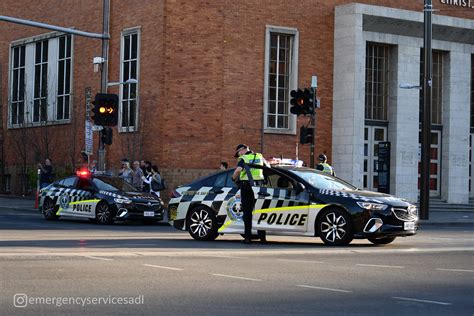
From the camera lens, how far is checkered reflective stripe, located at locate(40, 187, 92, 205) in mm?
26797

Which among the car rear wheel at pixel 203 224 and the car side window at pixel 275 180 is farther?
the car rear wheel at pixel 203 224

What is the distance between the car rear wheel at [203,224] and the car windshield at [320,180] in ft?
5.71

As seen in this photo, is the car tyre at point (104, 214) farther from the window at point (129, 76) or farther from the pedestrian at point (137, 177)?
the window at point (129, 76)

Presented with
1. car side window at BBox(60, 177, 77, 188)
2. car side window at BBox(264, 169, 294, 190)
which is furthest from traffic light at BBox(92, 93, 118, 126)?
car side window at BBox(264, 169, 294, 190)

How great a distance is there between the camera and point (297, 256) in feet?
49.1

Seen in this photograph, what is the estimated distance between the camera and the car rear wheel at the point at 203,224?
18484 mm

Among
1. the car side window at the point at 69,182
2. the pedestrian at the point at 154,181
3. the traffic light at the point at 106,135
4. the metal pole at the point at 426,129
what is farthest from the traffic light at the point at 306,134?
the car side window at the point at 69,182

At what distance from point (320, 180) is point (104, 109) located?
452 inches

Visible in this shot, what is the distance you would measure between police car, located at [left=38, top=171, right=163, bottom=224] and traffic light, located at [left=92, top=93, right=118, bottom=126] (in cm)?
191

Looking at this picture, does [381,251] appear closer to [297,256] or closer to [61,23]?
[297,256]

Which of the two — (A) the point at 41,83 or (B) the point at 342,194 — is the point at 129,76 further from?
(B) the point at 342,194

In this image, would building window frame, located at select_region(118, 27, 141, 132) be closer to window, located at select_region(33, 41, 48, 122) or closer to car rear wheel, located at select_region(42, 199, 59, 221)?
window, located at select_region(33, 41, 48, 122)

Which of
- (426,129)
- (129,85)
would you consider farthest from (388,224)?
(129,85)

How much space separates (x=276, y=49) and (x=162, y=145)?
5931 mm
